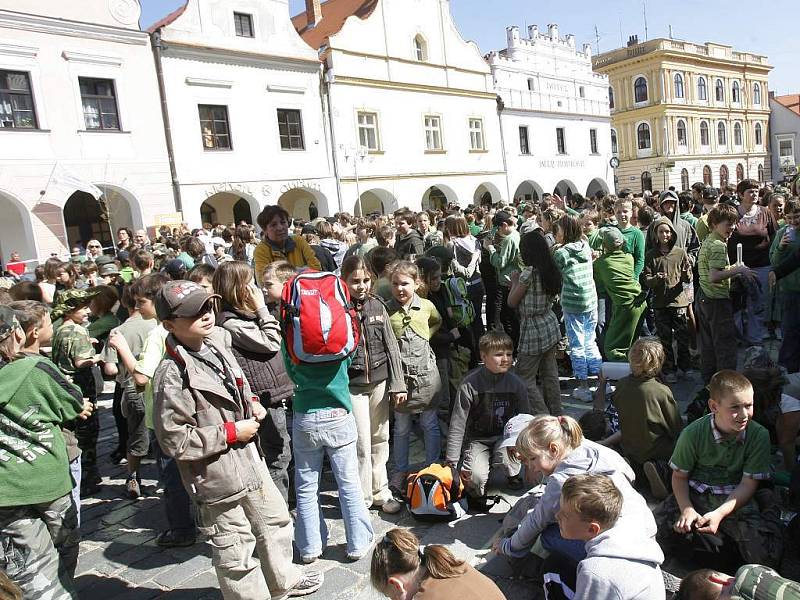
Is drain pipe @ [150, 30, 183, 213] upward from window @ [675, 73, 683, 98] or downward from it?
downward

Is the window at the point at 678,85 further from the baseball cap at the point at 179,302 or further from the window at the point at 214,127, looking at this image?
the baseball cap at the point at 179,302

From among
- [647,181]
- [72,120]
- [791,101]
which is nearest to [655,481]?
[72,120]

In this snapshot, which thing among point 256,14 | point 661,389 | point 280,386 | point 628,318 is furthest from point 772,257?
point 256,14

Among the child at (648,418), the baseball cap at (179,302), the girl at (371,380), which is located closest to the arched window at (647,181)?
the child at (648,418)

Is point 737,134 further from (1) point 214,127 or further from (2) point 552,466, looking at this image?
(2) point 552,466

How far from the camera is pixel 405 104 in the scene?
2394 cm

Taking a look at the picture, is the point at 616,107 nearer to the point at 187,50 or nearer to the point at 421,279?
the point at 187,50

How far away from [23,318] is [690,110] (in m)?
50.9

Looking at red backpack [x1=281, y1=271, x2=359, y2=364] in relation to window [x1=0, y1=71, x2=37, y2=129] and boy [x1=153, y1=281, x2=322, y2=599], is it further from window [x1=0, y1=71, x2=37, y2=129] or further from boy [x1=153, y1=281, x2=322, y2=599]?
window [x1=0, y1=71, x2=37, y2=129]

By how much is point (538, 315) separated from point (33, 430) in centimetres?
374

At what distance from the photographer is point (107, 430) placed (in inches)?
246

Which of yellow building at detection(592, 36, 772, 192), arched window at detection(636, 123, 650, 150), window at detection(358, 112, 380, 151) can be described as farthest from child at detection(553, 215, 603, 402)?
arched window at detection(636, 123, 650, 150)

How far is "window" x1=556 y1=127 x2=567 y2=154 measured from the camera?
31375 mm

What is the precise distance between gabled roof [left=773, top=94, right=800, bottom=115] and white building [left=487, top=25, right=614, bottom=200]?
A: 33114mm
